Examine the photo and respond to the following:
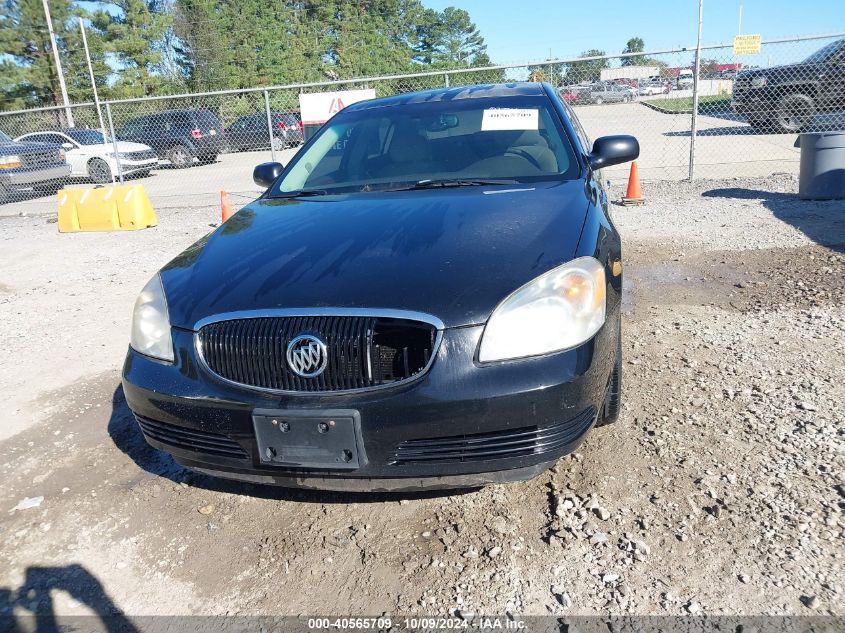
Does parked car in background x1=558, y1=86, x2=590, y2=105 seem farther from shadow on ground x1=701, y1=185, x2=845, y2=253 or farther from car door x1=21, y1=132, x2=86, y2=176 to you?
car door x1=21, y1=132, x2=86, y2=176

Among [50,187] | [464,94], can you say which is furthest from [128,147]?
[464,94]

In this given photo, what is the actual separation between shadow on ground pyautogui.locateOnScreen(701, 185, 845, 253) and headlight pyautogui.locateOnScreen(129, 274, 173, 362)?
19.2 feet

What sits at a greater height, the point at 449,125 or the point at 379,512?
the point at 449,125

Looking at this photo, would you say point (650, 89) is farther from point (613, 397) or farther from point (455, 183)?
point (613, 397)

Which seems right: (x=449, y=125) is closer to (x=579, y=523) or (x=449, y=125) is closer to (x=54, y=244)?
(x=579, y=523)

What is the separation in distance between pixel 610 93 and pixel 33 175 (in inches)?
583

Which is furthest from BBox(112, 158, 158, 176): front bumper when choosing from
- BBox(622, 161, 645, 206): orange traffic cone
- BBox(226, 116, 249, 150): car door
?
BBox(622, 161, 645, 206): orange traffic cone

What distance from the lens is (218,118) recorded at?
2056cm

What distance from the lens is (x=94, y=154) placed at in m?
16.4

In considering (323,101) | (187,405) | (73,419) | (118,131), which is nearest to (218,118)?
(118,131)

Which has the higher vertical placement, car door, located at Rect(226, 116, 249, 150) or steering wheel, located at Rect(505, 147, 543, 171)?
steering wheel, located at Rect(505, 147, 543, 171)

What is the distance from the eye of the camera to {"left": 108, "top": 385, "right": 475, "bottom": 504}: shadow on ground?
270cm

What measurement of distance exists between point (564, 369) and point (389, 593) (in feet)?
3.16

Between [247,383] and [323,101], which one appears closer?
[247,383]
